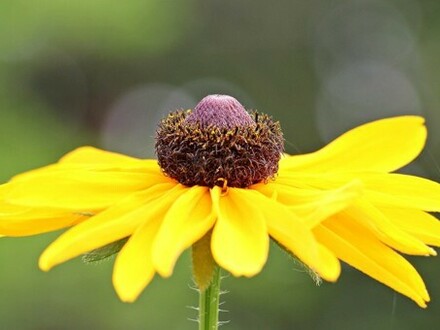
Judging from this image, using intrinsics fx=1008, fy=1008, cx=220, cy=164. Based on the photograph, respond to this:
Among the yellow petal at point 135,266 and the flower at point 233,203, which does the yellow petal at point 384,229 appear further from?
the yellow petal at point 135,266

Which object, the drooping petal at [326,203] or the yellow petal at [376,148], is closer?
the drooping petal at [326,203]

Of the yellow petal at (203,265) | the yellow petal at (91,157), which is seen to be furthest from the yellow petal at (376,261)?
the yellow petal at (91,157)

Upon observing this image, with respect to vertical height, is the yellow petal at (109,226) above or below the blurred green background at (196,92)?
above

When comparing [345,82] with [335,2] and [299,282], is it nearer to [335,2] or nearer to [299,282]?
[335,2]

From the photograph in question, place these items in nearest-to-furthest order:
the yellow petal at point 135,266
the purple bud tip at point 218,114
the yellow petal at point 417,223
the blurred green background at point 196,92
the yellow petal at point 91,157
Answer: the yellow petal at point 135,266 → the yellow petal at point 417,223 → the purple bud tip at point 218,114 → the yellow petal at point 91,157 → the blurred green background at point 196,92

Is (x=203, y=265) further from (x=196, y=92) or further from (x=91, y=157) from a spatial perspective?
(x=196, y=92)

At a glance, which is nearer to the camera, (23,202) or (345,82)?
(23,202)

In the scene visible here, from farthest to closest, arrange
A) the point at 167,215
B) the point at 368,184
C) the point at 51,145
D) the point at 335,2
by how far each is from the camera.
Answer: the point at 335,2, the point at 51,145, the point at 368,184, the point at 167,215

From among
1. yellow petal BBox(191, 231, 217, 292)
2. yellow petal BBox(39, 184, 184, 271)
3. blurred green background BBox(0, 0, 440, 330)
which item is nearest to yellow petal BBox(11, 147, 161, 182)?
yellow petal BBox(39, 184, 184, 271)

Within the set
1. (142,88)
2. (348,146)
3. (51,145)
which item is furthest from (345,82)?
(348,146)
